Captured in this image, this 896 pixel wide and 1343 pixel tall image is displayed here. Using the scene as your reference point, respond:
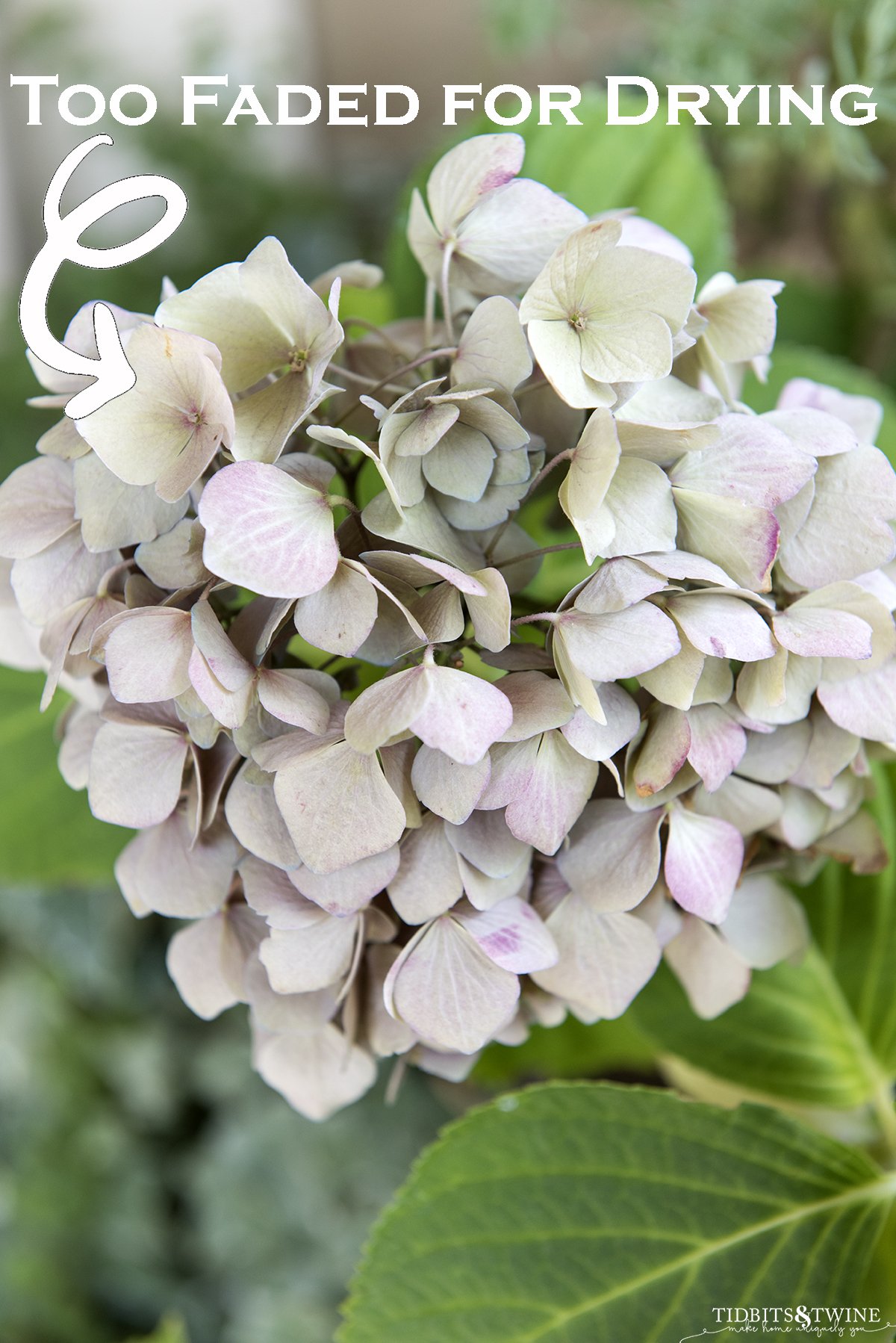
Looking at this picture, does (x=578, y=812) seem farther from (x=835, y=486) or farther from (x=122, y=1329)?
(x=122, y=1329)

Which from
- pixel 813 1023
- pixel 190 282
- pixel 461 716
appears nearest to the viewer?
pixel 461 716

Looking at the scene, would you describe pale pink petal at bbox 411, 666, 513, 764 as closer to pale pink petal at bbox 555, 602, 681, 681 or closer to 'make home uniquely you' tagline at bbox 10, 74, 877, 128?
pale pink petal at bbox 555, 602, 681, 681

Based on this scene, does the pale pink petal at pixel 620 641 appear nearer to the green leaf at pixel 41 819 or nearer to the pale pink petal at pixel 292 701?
the pale pink petal at pixel 292 701

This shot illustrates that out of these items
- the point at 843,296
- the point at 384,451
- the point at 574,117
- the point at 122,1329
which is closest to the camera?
the point at 384,451

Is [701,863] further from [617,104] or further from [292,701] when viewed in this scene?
[617,104]

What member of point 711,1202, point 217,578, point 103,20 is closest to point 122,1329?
point 711,1202

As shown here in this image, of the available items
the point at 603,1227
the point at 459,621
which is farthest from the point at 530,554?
the point at 603,1227
